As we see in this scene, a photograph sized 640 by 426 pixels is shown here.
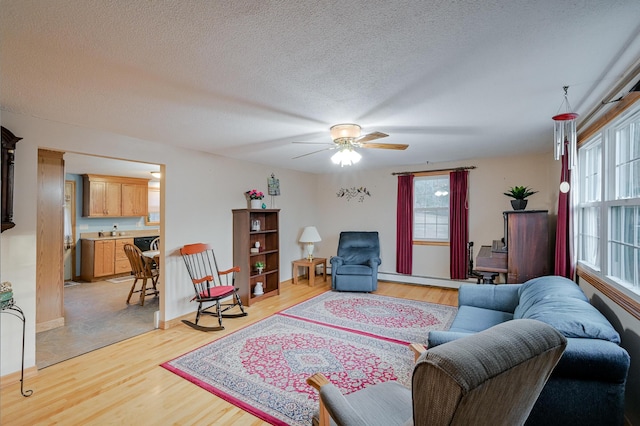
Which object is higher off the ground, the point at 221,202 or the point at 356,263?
the point at 221,202

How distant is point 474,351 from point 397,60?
1.57 meters

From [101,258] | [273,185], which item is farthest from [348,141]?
[101,258]

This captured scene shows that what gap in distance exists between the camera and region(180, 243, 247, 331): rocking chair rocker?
3592 mm

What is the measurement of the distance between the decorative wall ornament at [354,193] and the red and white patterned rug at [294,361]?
2810mm

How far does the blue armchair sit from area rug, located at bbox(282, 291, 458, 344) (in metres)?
0.22

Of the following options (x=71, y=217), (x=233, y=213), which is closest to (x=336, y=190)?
(x=233, y=213)

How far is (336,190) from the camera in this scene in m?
6.54

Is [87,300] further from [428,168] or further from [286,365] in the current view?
[428,168]

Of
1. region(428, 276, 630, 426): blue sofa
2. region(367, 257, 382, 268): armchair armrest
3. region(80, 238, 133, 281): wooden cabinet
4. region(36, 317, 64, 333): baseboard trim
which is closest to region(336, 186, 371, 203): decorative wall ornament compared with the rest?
region(367, 257, 382, 268): armchair armrest

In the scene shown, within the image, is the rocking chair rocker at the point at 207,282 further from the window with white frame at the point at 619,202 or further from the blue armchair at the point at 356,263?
the window with white frame at the point at 619,202

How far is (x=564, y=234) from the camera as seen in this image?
10.2 ft

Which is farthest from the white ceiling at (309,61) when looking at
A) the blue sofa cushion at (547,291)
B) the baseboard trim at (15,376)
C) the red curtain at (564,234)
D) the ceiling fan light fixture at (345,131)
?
the baseboard trim at (15,376)

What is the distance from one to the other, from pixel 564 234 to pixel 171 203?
4.61m

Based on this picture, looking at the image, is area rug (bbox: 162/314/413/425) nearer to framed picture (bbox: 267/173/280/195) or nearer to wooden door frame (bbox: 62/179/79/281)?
framed picture (bbox: 267/173/280/195)
